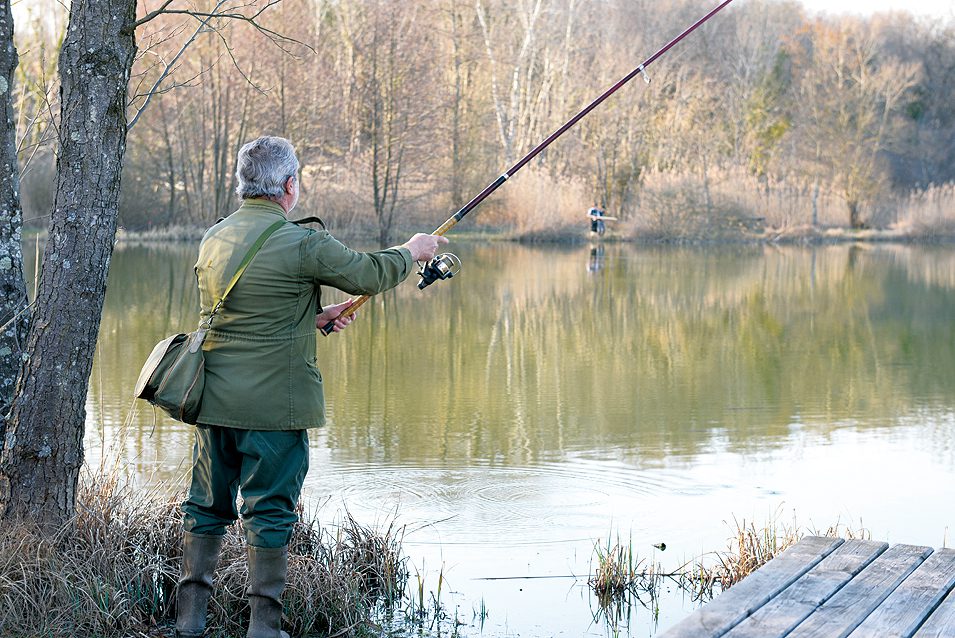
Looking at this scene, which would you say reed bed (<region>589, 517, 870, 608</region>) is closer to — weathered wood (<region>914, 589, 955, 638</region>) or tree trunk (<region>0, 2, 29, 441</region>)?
weathered wood (<region>914, 589, 955, 638</region>)

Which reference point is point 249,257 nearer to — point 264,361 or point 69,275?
point 264,361

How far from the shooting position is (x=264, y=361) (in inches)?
128

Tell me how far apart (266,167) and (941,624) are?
2010 mm

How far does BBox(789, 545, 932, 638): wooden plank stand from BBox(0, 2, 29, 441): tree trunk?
2400 mm

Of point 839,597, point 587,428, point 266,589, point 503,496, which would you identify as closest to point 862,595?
point 839,597

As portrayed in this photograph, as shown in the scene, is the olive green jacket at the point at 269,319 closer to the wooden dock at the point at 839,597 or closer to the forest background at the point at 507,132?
the wooden dock at the point at 839,597

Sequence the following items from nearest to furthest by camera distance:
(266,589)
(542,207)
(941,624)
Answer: (941,624)
(266,589)
(542,207)

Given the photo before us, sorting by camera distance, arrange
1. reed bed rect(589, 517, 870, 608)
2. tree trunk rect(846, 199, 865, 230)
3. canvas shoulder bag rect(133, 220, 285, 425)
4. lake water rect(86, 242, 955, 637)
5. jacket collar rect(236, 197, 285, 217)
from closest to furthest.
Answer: canvas shoulder bag rect(133, 220, 285, 425)
jacket collar rect(236, 197, 285, 217)
reed bed rect(589, 517, 870, 608)
lake water rect(86, 242, 955, 637)
tree trunk rect(846, 199, 865, 230)

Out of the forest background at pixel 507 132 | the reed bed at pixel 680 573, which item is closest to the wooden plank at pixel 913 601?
the reed bed at pixel 680 573

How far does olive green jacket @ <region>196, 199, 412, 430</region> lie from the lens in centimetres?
324

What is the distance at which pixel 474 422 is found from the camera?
7836mm

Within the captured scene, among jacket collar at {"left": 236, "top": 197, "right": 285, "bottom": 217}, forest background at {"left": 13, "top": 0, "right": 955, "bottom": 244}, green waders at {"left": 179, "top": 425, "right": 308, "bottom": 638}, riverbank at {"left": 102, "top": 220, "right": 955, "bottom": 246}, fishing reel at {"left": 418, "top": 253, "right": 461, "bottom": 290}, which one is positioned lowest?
green waders at {"left": 179, "top": 425, "right": 308, "bottom": 638}

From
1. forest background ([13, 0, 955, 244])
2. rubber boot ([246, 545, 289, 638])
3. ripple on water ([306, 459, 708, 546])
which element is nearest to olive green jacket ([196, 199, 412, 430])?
rubber boot ([246, 545, 289, 638])

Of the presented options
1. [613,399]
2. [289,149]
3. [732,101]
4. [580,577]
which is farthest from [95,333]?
[732,101]
